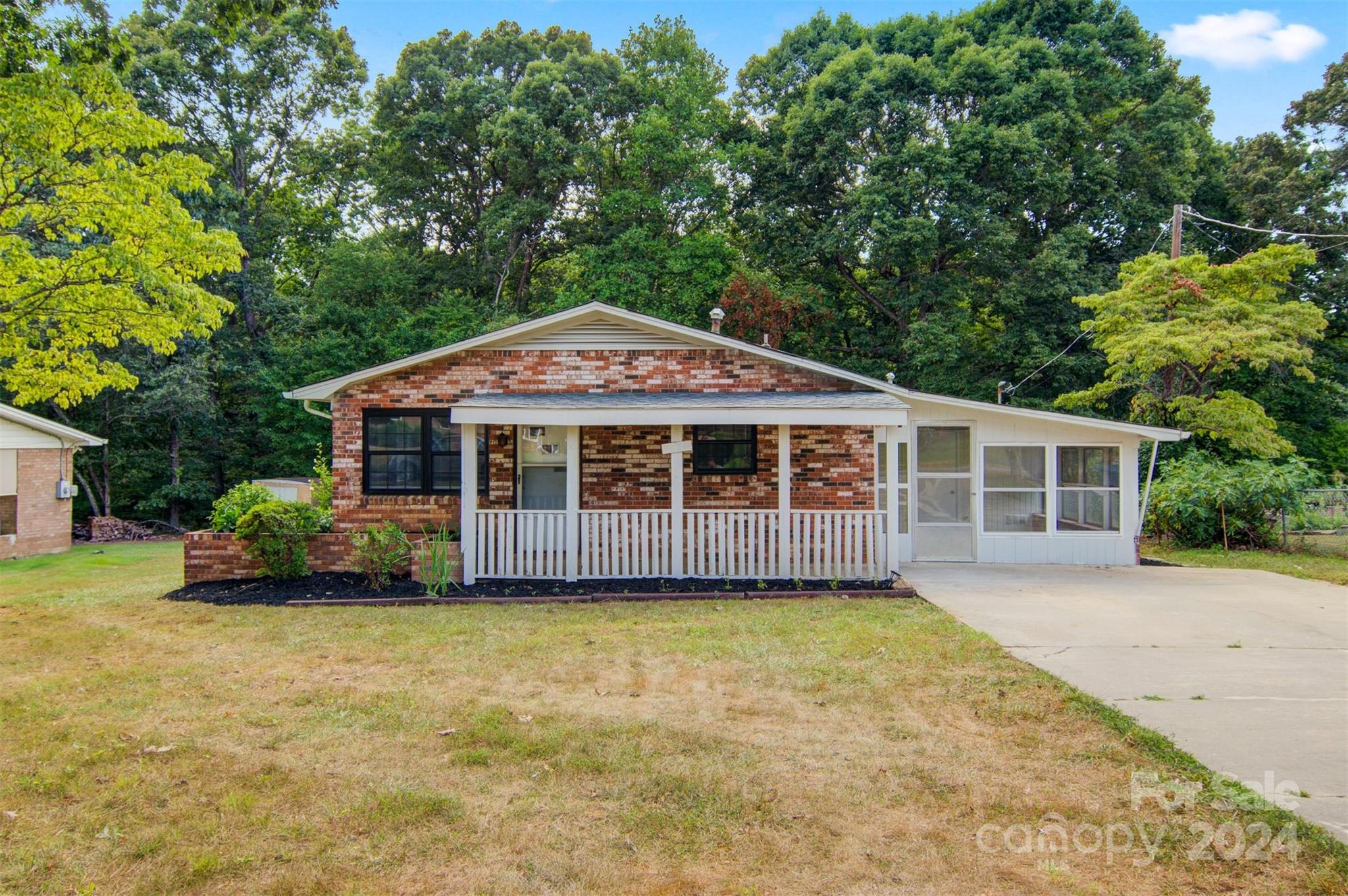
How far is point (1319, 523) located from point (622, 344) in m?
13.1

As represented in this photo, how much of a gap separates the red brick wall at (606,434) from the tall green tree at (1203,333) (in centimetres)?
848

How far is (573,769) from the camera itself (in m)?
4.29

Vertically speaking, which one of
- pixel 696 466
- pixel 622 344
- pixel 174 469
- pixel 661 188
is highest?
pixel 661 188

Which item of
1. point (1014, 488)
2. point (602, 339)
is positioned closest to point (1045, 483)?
point (1014, 488)

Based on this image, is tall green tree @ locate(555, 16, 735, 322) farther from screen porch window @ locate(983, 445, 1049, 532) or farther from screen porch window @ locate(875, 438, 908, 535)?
screen porch window @ locate(983, 445, 1049, 532)

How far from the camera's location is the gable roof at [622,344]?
11211 mm

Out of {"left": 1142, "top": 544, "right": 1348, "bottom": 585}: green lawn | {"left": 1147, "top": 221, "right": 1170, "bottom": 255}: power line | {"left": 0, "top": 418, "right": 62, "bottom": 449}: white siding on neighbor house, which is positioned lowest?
{"left": 1142, "top": 544, "right": 1348, "bottom": 585}: green lawn

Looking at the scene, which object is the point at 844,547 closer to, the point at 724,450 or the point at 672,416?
the point at 724,450

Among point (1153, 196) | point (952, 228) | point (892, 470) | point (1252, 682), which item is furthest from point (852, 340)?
point (1252, 682)

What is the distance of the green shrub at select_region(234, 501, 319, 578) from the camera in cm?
1049

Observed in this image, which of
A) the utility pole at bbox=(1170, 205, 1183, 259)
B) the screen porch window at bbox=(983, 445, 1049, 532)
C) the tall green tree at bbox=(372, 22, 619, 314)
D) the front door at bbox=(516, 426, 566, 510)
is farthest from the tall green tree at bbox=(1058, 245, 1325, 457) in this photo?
the tall green tree at bbox=(372, 22, 619, 314)

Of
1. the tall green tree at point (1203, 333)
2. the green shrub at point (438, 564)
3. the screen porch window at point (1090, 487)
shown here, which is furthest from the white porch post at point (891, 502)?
the tall green tree at point (1203, 333)

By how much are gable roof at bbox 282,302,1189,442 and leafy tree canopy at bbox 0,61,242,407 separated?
7.55 feet

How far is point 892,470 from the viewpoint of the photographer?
11.1 metres
